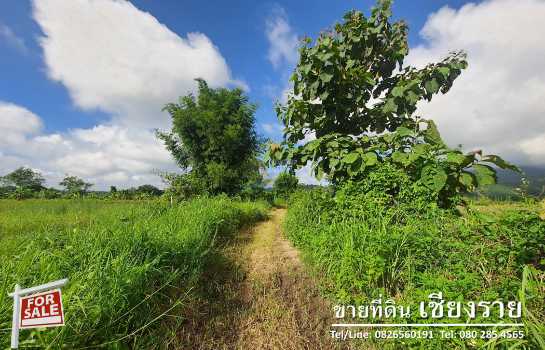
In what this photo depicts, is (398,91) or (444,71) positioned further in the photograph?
(398,91)

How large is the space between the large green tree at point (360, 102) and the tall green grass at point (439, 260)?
35.0 inches

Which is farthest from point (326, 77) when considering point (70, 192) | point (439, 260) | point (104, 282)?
point (70, 192)

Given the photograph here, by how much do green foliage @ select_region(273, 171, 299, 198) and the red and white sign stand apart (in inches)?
801

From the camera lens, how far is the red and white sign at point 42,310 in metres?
1.17

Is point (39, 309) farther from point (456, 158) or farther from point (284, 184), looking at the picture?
point (284, 184)

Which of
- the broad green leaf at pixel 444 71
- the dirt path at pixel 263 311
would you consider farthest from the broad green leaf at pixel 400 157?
the dirt path at pixel 263 311

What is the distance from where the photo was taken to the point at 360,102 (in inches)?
175

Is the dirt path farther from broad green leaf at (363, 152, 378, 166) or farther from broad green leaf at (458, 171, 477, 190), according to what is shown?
broad green leaf at (458, 171, 477, 190)

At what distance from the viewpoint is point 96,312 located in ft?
5.52

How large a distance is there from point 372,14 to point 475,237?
395 centimetres

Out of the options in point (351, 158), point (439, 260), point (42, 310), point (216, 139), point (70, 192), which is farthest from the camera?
point (70, 192)

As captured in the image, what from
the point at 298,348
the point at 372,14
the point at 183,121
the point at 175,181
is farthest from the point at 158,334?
the point at 183,121

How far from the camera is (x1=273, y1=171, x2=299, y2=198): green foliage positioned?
2209cm

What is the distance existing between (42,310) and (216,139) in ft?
48.7
